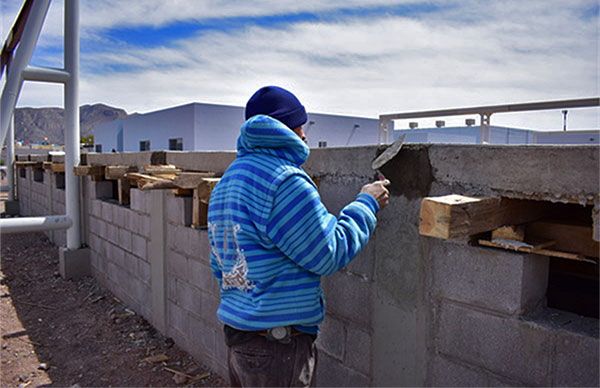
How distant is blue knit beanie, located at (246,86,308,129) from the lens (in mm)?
1999

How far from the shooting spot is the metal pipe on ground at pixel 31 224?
5694 mm

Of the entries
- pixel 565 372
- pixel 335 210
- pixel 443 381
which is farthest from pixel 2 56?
pixel 565 372

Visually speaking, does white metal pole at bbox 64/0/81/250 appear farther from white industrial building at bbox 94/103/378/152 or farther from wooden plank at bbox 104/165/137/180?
white industrial building at bbox 94/103/378/152

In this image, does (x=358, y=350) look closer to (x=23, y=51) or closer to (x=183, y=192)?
(x=183, y=192)

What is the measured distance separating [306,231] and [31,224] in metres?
5.27

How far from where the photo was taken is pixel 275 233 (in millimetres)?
1801

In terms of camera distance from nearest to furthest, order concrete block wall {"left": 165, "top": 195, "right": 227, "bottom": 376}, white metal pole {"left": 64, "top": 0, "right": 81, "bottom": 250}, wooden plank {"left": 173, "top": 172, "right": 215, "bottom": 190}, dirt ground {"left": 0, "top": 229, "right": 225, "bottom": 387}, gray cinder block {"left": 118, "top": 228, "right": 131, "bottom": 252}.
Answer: wooden plank {"left": 173, "top": 172, "right": 215, "bottom": 190}, concrete block wall {"left": 165, "top": 195, "right": 227, "bottom": 376}, dirt ground {"left": 0, "top": 229, "right": 225, "bottom": 387}, gray cinder block {"left": 118, "top": 228, "right": 131, "bottom": 252}, white metal pole {"left": 64, "top": 0, "right": 81, "bottom": 250}

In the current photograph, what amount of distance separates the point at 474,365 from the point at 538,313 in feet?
1.16

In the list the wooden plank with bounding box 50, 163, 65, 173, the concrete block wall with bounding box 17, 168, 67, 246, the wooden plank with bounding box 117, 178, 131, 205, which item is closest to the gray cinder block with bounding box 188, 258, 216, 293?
the wooden plank with bounding box 117, 178, 131, 205

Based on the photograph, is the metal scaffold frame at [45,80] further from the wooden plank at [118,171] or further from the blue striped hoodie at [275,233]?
the blue striped hoodie at [275,233]

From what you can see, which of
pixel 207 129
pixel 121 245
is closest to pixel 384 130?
pixel 121 245

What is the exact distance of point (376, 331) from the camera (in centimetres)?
256

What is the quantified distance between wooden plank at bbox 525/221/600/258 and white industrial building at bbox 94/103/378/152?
17.5 metres

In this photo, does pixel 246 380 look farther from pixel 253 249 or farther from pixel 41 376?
pixel 41 376
